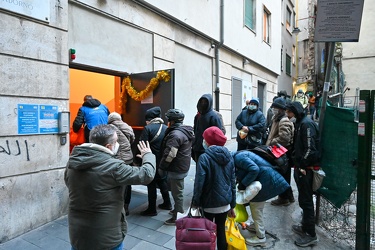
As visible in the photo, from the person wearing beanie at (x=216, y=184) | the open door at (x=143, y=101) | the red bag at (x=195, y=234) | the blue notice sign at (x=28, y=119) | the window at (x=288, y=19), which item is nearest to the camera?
the red bag at (x=195, y=234)

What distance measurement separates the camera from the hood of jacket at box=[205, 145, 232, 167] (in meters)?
2.83

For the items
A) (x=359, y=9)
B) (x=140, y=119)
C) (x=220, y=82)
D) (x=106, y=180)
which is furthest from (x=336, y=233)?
(x=220, y=82)

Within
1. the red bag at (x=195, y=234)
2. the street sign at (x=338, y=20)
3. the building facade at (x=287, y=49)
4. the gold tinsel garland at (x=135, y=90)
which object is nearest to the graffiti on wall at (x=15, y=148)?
the gold tinsel garland at (x=135, y=90)

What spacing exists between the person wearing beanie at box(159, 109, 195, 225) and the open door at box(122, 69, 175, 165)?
0.97 m

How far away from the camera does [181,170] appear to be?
3.87 meters

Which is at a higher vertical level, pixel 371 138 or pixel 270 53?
pixel 270 53

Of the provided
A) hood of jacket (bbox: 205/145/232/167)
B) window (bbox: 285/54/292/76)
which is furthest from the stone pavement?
window (bbox: 285/54/292/76)

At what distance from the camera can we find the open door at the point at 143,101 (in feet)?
16.7

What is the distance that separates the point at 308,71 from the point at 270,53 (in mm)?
11974

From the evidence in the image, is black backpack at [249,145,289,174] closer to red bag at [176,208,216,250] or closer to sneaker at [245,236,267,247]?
sneaker at [245,236,267,247]

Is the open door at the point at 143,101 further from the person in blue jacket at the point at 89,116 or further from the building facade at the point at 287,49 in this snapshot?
the building facade at the point at 287,49

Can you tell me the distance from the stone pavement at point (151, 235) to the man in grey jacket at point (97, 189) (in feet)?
4.54

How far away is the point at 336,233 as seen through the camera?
3.72m

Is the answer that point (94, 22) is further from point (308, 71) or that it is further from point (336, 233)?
point (308, 71)
